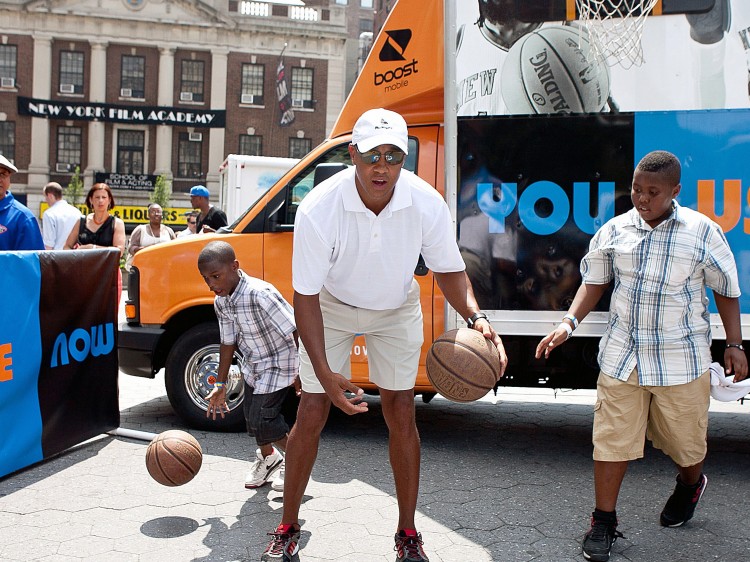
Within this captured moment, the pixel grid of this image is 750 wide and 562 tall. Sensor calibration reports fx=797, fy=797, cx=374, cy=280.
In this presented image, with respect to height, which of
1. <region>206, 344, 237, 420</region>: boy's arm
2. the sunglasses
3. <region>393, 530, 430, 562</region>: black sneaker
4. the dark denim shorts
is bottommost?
<region>393, 530, 430, 562</region>: black sneaker

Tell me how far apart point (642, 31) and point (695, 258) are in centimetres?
180

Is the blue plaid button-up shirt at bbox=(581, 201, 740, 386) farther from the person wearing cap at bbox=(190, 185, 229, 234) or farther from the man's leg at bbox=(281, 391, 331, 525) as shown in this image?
the person wearing cap at bbox=(190, 185, 229, 234)

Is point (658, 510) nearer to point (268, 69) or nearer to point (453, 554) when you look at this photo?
point (453, 554)

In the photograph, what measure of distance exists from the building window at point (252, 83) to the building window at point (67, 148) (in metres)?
8.36

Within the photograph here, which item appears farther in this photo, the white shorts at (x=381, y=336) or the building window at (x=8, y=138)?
the building window at (x=8, y=138)

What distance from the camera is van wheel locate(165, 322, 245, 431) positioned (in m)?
6.14

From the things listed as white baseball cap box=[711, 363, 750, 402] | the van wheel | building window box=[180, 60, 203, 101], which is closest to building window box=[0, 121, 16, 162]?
building window box=[180, 60, 203, 101]

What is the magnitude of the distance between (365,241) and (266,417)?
171 centimetres

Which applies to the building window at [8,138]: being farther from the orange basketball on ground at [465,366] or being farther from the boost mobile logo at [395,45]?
the orange basketball on ground at [465,366]

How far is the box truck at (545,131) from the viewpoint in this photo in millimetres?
4871

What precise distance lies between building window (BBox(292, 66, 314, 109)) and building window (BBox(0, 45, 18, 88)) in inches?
531

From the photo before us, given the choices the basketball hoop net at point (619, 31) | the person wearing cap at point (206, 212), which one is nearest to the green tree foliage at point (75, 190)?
the person wearing cap at point (206, 212)

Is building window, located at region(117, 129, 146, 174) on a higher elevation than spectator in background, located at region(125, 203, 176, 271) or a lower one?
higher

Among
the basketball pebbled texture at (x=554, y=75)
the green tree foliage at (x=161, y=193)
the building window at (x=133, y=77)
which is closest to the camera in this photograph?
the basketball pebbled texture at (x=554, y=75)
